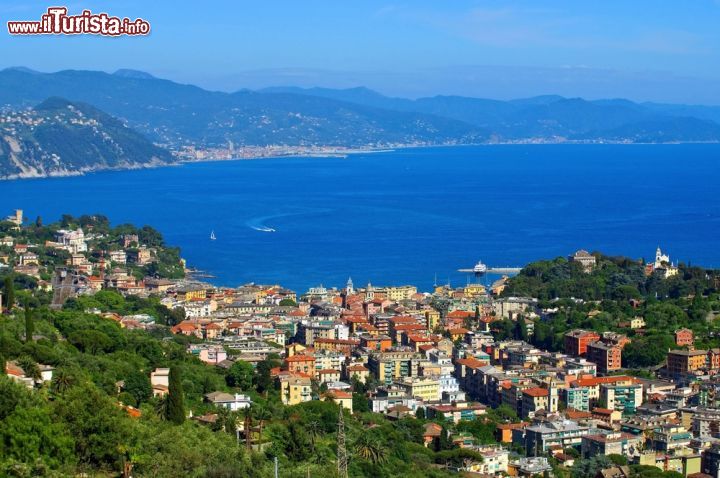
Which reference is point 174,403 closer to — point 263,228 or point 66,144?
point 263,228

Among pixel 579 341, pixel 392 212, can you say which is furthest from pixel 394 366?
pixel 392 212

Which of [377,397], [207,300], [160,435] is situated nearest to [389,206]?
[207,300]

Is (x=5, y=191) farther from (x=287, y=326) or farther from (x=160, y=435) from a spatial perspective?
(x=160, y=435)

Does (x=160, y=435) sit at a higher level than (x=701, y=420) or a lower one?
higher

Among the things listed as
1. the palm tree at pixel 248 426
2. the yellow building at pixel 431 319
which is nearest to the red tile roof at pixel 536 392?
the yellow building at pixel 431 319

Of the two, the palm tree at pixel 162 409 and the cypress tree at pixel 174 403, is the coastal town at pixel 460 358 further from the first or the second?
the cypress tree at pixel 174 403

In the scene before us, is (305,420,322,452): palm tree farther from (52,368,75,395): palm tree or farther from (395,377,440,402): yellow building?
(395,377,440,402): yellow building
